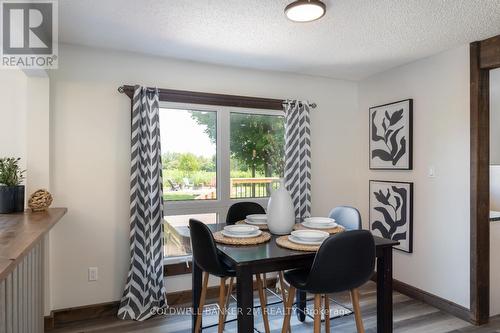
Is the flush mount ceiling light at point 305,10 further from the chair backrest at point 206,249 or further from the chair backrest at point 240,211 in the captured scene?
the chair backrest at point 240,211

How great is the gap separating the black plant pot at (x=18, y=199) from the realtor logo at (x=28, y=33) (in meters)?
0.85

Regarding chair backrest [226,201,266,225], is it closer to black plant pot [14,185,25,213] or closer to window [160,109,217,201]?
window [160,109,217,201]

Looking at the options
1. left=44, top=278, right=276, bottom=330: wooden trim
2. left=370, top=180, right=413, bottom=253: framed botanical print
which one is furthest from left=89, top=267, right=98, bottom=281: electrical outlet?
left=370, top=180, right=413, bottom=253: framed botanical print

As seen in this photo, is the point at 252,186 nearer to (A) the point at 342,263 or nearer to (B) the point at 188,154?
(B) the point at 188,154

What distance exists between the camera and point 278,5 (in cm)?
206

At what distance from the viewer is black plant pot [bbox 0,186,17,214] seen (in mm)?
2154

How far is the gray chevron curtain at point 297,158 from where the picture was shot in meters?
3.47

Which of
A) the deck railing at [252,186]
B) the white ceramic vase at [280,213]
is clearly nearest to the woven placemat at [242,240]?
the white ceramic vase at [280,213]

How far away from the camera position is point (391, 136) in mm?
3430

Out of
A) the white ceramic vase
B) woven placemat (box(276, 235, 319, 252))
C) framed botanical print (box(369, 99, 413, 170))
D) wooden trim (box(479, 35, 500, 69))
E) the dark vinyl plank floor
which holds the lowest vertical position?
the dark vinyl plank floor

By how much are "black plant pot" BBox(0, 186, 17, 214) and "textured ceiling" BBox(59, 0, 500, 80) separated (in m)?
1.21

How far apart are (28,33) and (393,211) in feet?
11.3

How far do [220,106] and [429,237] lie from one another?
7.69 ft

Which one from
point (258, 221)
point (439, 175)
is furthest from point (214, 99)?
point (439, 175)
